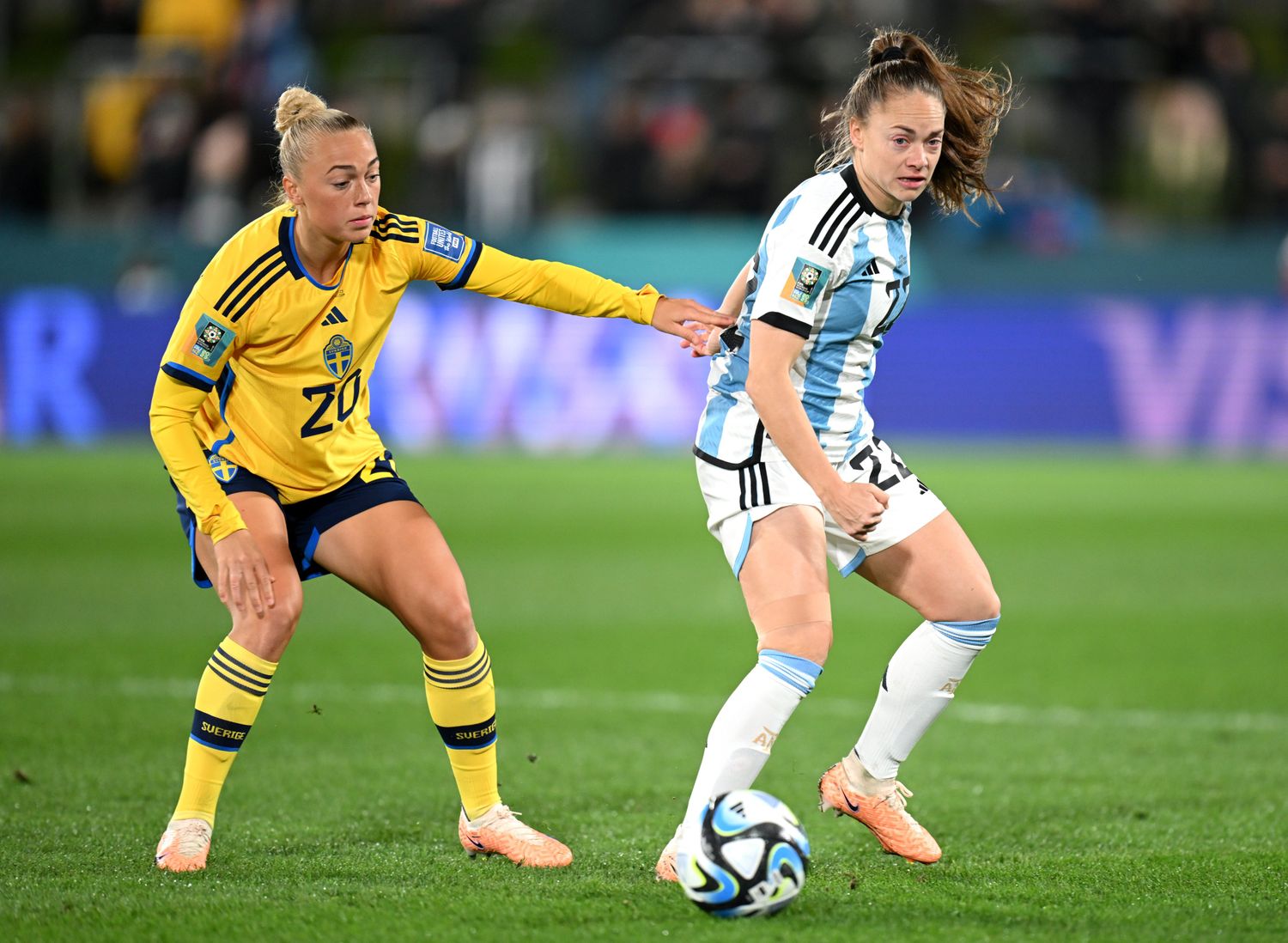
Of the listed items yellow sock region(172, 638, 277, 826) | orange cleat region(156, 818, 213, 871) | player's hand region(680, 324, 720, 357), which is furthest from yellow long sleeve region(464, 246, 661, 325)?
orange cleat region(156, 818, 213, 871)

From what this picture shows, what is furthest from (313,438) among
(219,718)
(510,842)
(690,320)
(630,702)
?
(630,702)

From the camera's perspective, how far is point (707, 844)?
4.16m

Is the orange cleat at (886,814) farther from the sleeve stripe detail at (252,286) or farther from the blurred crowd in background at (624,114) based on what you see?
the blurred crowd in background at (624,114)

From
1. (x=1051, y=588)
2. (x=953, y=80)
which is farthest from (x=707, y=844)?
(x=1051, y=588)

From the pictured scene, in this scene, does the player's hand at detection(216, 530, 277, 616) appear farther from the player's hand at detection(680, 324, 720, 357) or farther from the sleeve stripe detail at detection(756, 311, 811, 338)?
the sleeve stripe detail at detection(756, 311, 811, 338)

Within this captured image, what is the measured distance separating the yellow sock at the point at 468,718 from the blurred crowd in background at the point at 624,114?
1320cm

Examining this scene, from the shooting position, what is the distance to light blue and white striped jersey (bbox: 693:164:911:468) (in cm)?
440

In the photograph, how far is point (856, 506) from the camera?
14.2 ft

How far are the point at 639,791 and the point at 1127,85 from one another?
51.8 feet

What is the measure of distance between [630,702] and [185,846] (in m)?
3.17

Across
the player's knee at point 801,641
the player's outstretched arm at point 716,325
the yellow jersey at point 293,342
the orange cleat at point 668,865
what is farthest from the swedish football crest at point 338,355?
the orange cleat at point 668,865

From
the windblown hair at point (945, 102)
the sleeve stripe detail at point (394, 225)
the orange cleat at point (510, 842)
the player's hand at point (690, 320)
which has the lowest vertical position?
the orange cleat at point (510, 842)

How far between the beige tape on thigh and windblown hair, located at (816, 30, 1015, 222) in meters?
1.29

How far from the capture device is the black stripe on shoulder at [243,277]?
15.3ft
